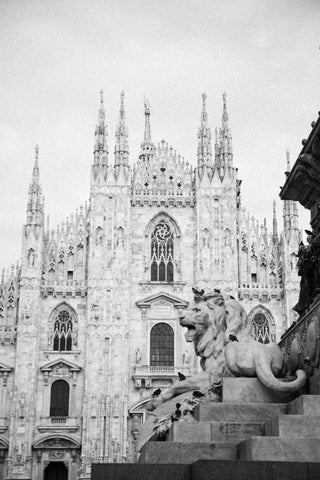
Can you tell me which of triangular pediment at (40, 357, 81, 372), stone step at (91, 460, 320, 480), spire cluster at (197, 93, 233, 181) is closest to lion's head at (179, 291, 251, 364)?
stone step at (91, 460, 320, 480)

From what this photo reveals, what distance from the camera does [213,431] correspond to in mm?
7008

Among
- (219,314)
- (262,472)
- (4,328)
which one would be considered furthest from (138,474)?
(4,328)

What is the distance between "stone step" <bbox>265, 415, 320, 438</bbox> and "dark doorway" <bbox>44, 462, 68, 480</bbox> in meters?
26.9

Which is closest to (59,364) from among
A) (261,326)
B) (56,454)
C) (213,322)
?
(56,454)

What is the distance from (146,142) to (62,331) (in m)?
12.2

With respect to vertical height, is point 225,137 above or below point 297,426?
above

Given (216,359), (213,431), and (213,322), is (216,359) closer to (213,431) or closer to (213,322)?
(213,322)

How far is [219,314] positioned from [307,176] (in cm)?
206

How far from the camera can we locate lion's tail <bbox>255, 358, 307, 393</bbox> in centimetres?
744

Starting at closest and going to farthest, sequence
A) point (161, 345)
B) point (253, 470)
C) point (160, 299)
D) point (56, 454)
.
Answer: point (253, 470) → point (56, 454) → point (161, 345) → point (160, 299)

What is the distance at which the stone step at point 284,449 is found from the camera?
6.13 m

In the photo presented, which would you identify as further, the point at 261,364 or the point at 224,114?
the point at 224,114

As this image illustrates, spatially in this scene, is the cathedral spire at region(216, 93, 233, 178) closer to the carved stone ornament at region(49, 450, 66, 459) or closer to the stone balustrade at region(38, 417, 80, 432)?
the stone balustrade at region(38, 417, 80, 432)

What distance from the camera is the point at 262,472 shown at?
568 cm
